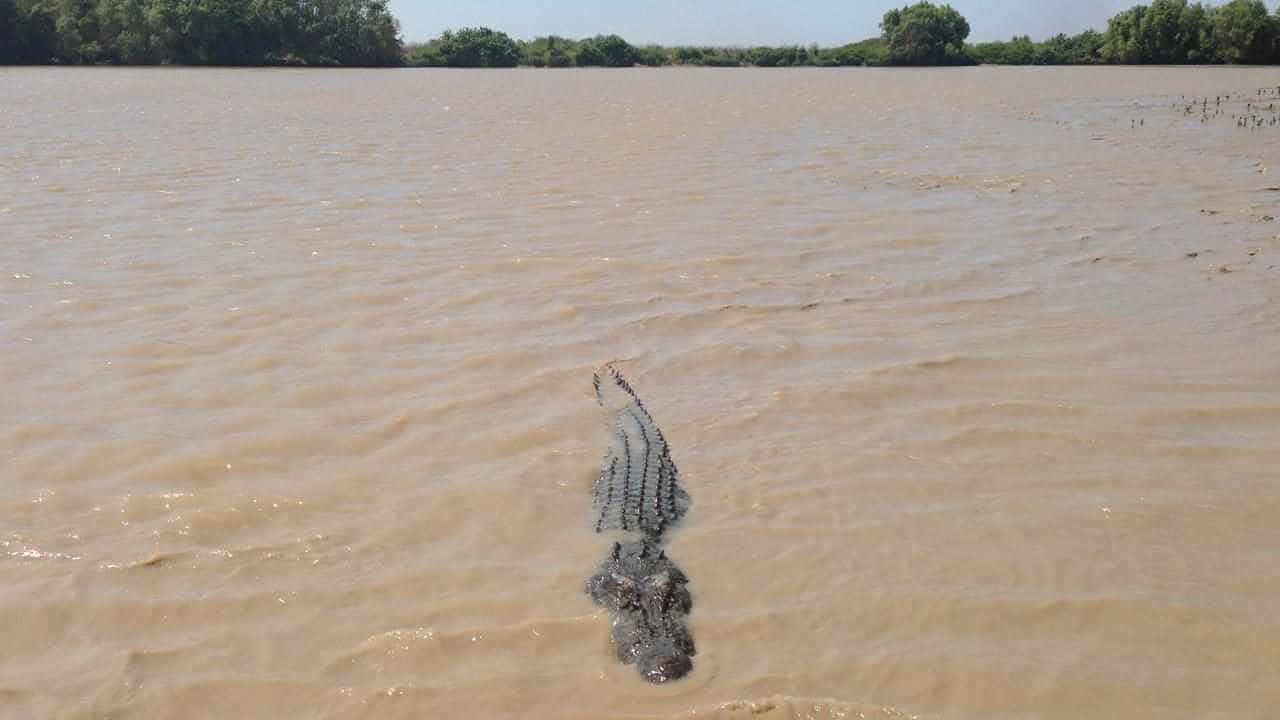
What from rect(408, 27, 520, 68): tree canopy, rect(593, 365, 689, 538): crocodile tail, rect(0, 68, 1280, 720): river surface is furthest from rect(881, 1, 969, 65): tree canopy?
rect(593, 365, 689, 538): crocodile tail

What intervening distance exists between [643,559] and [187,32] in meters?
41.4

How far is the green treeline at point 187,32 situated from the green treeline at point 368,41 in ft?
0.13

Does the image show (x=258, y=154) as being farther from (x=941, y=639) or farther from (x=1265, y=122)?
(x=1265, y=122)

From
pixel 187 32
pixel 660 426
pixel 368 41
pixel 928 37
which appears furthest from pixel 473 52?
pixel 660 426

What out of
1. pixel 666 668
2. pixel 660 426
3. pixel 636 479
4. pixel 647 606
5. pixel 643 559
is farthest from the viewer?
pixel 660 426

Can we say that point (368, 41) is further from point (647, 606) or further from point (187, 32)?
point (647, 606)

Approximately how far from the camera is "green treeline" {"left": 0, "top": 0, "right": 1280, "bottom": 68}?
117 feet

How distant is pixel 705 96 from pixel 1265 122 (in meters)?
10.9

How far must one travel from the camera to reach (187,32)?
38656 millimetres

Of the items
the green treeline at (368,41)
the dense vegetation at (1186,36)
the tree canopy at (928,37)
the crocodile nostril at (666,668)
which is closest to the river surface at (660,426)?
the crocodile nostril at (666,668)

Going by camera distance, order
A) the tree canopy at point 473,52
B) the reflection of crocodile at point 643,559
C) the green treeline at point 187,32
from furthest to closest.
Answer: the tree canopy at point 473,52 < the green treeline at point 187,32 < the reflection of crocodile at point 643,559

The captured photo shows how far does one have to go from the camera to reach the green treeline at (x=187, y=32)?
3881cm

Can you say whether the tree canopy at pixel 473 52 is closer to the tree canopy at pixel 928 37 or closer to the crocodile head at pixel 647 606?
the tree canopy at pixel 928 37

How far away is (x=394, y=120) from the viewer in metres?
15.7
